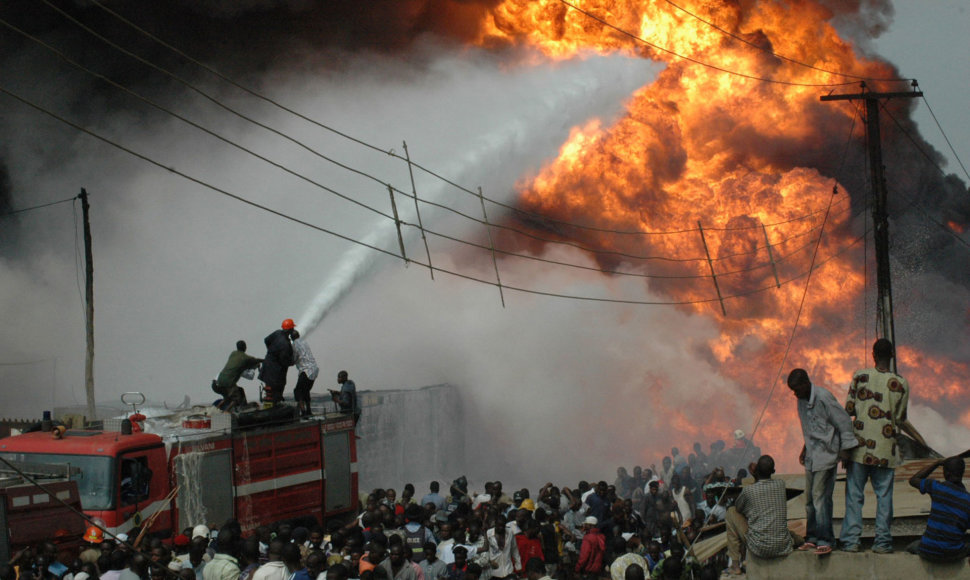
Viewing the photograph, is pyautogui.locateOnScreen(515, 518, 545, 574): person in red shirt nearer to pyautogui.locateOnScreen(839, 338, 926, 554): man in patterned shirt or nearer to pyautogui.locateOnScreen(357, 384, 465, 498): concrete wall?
pyautogui.locateOnScreen(839, 338, 926, 554): man in patterned shirt

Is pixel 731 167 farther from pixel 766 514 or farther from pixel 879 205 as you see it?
pixel 766 514

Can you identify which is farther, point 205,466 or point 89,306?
point 89,306

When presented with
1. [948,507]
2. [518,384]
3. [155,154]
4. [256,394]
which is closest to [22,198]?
[155,154]

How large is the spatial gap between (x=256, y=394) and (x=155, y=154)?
8.40m

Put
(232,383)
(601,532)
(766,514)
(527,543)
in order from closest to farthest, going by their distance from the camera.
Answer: (766,514) → (527,543) → (601,532) → (232,383)

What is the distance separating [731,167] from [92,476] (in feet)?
→ 80.1

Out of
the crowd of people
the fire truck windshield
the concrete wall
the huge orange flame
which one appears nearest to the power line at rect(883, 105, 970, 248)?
the huge orange flame

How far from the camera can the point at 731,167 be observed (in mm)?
32406

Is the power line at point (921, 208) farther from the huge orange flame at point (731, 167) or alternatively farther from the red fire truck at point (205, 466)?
the red fire truck at point (205, 466)

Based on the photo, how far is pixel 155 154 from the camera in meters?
32.1

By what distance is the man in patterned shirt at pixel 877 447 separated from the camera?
773 centimetres

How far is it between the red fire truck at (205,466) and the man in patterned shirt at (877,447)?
8.76m

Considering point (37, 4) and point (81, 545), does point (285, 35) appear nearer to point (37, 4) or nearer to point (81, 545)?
point (37, 4)

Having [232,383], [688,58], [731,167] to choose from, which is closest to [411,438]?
[232,383]
